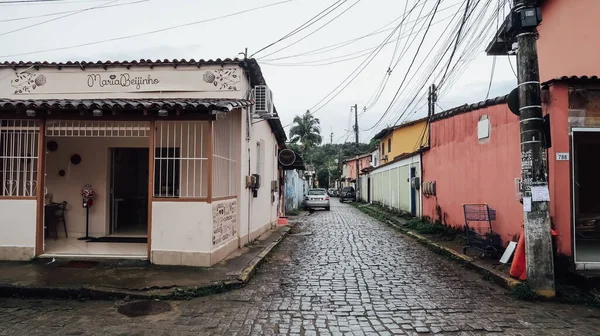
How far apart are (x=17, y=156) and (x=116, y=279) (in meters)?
3.68

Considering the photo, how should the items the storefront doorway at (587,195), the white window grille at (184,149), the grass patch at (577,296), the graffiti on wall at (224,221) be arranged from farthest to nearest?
the storefront doorway at (587,195) → the graffiti on wall at (224,221) → the white window grille at (184,149) → the grass patch at (577,296)

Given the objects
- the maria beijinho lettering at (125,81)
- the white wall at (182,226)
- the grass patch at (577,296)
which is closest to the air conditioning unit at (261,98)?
the maria beijinho lettering at (125,81)

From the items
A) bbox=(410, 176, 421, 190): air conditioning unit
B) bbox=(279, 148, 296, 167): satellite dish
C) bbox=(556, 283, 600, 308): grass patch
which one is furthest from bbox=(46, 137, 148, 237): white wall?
bbox=(410, 176, 421, 190): air conditioning unit

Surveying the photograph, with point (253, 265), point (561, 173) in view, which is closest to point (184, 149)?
point (253, 265)

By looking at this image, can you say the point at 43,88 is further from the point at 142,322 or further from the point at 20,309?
the point at 142,322

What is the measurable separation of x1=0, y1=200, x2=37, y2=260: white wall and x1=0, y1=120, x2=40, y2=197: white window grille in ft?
0.83

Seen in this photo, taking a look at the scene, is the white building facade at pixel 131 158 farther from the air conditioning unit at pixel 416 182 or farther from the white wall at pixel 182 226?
the air conditioning unit at pixel 416 182

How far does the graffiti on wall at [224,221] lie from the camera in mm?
7812

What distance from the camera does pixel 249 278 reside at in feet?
23.1

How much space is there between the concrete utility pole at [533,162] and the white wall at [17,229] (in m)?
8.60

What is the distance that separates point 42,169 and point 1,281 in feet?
7.74

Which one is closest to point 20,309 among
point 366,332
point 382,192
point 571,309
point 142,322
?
point 142,322

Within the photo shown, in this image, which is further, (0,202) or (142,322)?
(0,202)

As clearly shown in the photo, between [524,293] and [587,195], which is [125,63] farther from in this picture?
[587,195]
